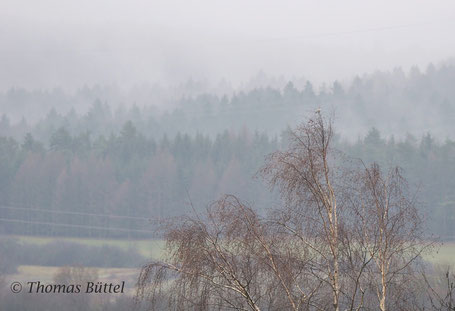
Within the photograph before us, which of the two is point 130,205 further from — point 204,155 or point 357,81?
point 357,81

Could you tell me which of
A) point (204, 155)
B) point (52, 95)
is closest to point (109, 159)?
point (204, 155)

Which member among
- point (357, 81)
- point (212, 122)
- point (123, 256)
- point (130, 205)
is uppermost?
point (357, 81)

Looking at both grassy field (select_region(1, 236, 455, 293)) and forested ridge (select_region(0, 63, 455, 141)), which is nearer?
grassy field (select_region(1, 236, 455, 293))

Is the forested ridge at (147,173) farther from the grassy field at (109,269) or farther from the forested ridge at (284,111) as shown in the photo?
the forested ridge at (284,111)

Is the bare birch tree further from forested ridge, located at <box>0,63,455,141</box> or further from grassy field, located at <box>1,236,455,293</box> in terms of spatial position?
forested ridge, located at <box>0,63,455,141</box>

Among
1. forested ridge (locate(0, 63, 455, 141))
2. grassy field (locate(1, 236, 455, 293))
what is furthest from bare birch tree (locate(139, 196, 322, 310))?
forested ridge (locate(0, 63, 455, 141))

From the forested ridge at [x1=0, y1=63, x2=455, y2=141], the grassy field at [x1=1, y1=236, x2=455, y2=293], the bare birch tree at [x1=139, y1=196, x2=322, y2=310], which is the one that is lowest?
the grassy field at [x1=1, y1=236, x2=455, y2=293]

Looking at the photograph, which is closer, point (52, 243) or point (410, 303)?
point (410, 303)

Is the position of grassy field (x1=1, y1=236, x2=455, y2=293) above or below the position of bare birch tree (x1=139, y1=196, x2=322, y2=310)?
below

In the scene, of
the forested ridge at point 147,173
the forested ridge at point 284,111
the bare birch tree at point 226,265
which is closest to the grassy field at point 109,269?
the forested ridge at point 147,173

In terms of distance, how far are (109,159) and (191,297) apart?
319 ft

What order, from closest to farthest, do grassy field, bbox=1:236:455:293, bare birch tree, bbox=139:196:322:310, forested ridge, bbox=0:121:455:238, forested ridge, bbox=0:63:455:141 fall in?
bare birch tree, bbox=139:196:322:310
grassy field, bbox=1:236:455:293
forested ridge, bbox=0:121:455:238
forested ridge, bbox=0:63:455:141

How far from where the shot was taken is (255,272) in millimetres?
10156

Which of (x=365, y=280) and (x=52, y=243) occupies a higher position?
(x=365, y=280)
